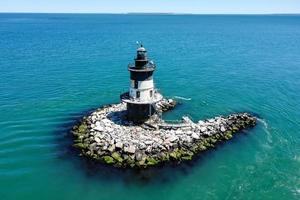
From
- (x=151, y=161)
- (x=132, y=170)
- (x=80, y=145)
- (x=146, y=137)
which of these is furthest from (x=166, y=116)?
(x=132, y=170)

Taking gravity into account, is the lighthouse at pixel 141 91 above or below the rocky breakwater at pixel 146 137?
above

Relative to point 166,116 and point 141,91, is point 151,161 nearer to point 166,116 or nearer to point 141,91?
point 141,91

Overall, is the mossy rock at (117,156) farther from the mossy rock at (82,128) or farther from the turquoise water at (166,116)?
the mossy rock at (82,128)

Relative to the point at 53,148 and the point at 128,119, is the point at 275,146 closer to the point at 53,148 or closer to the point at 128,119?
the point at 128,119

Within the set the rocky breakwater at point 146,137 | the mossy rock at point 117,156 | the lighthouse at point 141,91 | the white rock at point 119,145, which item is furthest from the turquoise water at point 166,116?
the lighthouse at point 141,91

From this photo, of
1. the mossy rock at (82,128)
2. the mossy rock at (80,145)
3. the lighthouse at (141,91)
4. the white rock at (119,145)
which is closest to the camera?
the white rock at (119,145)

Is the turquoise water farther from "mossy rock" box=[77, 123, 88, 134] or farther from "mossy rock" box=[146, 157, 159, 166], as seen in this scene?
"mossy rock" box=[77, 123, 88, 134]
